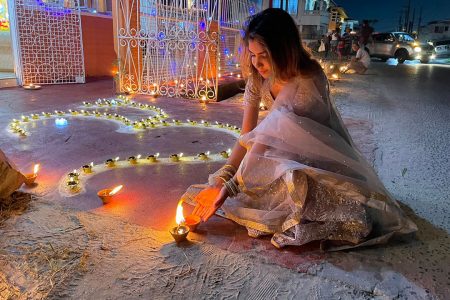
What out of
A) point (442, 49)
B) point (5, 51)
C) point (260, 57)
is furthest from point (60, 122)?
point (442, 49)

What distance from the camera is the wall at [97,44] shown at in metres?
9.57

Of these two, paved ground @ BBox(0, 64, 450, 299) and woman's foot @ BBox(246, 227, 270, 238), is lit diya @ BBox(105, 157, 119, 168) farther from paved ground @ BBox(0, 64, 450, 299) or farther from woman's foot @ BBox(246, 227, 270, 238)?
woman's foot @ BBox(246, 227, 270, 238)

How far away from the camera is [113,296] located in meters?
1.54

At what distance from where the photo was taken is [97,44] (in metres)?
9.91

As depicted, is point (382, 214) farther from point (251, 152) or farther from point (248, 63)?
point (248, 63)

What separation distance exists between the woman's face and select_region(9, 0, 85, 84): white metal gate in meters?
7.31

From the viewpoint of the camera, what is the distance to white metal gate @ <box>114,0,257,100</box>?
21.8 ft

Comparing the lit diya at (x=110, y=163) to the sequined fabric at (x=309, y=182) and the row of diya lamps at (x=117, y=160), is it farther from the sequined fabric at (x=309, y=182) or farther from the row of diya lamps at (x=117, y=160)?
the sequined fabric at (x=309, y=182)

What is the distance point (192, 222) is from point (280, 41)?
1.08 metres

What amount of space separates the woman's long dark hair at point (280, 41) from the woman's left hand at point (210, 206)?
71 centimetres

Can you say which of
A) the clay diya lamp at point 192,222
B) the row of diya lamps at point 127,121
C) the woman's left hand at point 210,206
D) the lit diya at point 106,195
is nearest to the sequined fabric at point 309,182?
the woman's left hand at point 210,206

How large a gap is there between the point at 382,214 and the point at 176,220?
1.12 m

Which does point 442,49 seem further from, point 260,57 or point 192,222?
point 192,222

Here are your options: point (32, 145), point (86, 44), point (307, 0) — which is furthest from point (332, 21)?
point (32, 145)
